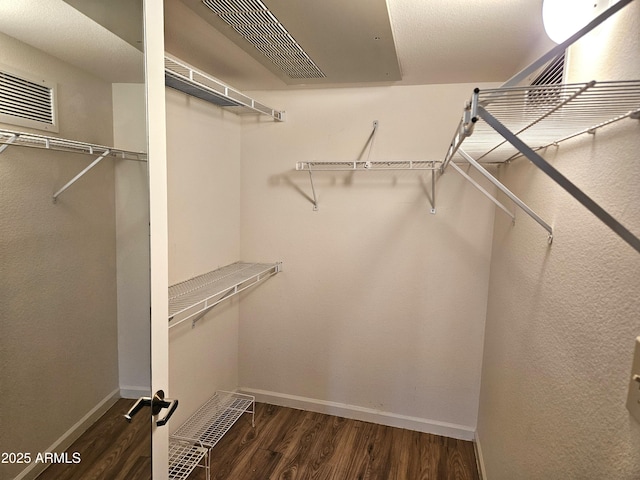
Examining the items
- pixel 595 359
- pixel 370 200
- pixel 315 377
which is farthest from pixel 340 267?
pixel 595 359

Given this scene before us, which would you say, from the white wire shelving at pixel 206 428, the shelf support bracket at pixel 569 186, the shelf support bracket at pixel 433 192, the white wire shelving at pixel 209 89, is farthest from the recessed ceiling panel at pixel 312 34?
the white wire shelving at pixel 206 428

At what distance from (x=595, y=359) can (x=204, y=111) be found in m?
2.09

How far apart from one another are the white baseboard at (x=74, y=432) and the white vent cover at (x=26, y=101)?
2.59ft

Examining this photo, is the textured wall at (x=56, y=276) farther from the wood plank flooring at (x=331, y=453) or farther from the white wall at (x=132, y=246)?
the wood plank flooring at (x=331, y=453)

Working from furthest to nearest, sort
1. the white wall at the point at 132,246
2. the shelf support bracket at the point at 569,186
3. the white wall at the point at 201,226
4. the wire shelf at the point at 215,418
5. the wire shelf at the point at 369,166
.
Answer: the wire shelf at the point at 369,166
the wire shelf at the point at 215,418
the white wall at the point at 201,226
the white wall at the point at 132,246
the shelf support bracket at the point at 569,186

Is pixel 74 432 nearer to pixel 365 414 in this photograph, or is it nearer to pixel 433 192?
pixel 365 414

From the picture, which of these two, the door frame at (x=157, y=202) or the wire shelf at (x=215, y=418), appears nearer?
the door frame at (x=157, y=202)

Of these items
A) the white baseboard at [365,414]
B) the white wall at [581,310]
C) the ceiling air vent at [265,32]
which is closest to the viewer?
the white wall at [581,310]

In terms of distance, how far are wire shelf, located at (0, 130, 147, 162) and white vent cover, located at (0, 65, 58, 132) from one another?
0.09 feet

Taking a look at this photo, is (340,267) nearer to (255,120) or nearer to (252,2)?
(255,120)

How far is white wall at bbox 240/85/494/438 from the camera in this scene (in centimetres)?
227

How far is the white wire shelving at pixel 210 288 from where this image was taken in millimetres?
1693

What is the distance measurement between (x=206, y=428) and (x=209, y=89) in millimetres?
1848

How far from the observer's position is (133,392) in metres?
1.12
